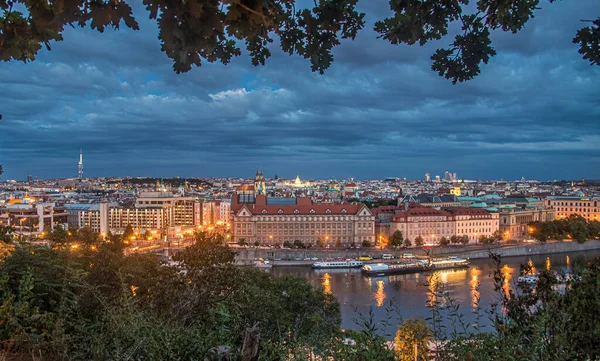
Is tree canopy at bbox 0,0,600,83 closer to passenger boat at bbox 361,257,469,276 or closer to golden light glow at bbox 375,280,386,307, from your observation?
golden light glow at bbox 375,280,386,307

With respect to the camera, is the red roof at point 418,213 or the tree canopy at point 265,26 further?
the red roof at point 418,213

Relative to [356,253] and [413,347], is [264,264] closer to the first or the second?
[356,253]

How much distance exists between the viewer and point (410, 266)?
20875mm

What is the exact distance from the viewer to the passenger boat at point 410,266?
2020 cm

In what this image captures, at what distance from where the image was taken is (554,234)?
28.6m

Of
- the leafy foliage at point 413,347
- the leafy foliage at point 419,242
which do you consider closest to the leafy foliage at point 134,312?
the leafy foliage at point 413,347

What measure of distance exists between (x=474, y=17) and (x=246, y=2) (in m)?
1.06

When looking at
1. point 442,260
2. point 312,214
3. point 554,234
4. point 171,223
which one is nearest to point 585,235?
point 554,234

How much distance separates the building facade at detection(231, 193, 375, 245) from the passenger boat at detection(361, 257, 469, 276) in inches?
268

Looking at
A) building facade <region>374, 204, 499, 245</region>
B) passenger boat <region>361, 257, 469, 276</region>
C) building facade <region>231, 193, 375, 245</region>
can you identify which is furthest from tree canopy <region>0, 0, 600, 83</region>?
building facade <region>374, 204, 499, 245</region>

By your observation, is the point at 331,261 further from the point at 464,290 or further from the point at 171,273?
the point at 171,273

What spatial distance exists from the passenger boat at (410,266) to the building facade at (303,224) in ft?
22.4

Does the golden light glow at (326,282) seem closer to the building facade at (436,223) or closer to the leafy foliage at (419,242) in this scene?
the leafy foliage at (419,242)

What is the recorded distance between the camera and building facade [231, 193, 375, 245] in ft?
92.0
